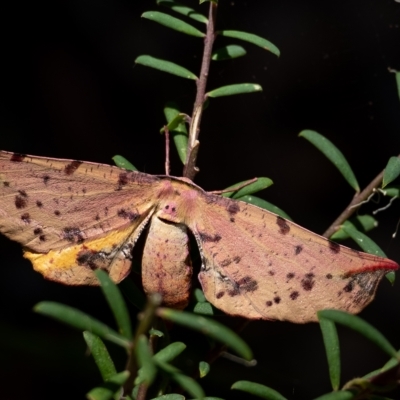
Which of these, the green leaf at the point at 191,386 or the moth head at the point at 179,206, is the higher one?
the moth head at the point at 179,206

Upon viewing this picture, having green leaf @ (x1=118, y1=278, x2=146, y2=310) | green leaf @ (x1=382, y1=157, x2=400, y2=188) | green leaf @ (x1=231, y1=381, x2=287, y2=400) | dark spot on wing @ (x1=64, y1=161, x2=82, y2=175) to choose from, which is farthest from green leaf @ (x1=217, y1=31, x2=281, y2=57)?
green leaf @ (x1=231, y1=381, x2=287, y2=400)

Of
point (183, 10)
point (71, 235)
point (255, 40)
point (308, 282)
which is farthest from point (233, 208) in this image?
point (183, 10)

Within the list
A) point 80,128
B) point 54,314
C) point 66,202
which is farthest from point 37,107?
point 54,314

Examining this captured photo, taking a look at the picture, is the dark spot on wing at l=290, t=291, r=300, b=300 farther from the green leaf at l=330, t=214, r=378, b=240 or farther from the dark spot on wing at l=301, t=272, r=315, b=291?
the green leaf at l=330, t=214, r=378, b=240

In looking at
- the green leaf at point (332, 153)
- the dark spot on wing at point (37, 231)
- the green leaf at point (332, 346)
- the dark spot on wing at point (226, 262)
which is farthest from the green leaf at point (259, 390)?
the green leaf at point (332, 153)

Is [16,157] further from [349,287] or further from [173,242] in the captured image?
[349,287]

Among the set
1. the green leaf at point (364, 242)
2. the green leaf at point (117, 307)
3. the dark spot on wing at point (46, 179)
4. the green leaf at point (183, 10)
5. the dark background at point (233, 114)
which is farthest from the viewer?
the dark background at point (233, 114)

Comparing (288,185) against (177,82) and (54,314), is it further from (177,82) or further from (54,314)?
(54,314)

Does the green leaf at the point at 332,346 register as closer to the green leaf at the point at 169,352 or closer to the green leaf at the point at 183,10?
the green leaf at the point at 169,352
